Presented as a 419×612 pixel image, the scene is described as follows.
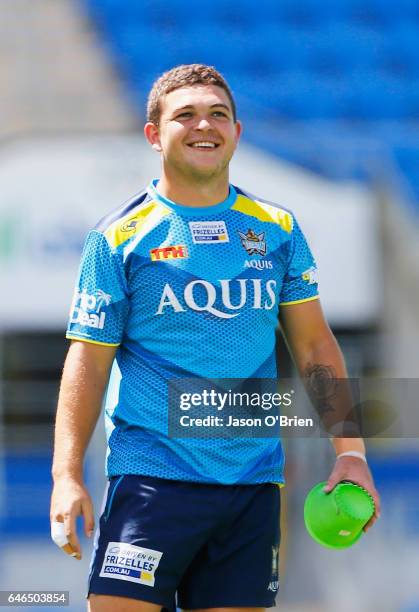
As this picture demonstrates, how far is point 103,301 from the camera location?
8.89ft

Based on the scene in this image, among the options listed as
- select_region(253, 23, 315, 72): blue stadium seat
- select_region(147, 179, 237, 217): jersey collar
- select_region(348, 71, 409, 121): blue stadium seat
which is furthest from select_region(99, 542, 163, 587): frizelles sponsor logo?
select_region(253, 23, 315, 72): blue stadium seat

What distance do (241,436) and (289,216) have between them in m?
0.58

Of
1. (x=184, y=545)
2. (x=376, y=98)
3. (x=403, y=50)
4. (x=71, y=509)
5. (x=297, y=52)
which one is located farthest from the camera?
(x=403, y=50)

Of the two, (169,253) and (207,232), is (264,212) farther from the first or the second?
(169,253)

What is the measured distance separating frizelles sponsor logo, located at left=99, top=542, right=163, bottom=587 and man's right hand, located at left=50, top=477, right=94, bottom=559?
8 centimetres

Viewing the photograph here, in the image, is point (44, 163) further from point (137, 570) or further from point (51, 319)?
point (137, 570)

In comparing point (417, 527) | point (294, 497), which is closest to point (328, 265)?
point (294, 497)

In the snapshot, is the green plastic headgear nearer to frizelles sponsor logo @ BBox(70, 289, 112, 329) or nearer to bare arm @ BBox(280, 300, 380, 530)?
bare arm @ BBox(280, 300, 380, 530)

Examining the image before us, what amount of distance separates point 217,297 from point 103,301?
269mm

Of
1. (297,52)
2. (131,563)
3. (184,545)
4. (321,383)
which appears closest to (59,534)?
(131,563)

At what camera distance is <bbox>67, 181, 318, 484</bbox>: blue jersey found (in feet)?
8.82

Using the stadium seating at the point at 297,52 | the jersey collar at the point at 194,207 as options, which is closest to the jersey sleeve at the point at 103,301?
the jersey collar at the point at 194,207

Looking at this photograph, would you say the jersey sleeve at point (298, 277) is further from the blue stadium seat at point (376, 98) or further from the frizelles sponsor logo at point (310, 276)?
the blue stadium seat at point (376, 98)

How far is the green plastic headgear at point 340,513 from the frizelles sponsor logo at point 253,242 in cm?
59
